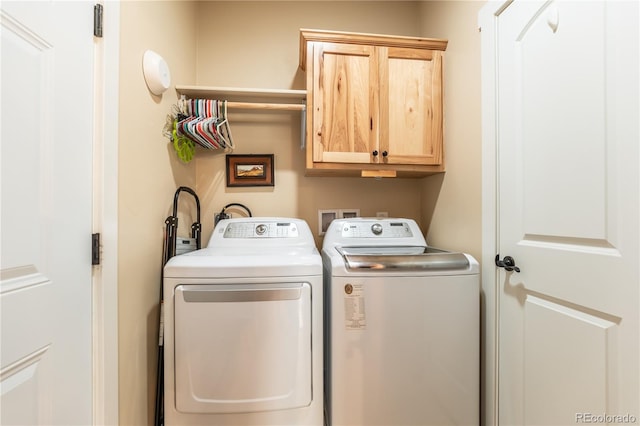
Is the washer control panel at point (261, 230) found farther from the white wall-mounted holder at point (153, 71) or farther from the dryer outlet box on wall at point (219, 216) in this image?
the white wall-mounted holder at point (153, 71)

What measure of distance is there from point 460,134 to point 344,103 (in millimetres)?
681

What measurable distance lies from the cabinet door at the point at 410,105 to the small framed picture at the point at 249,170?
→ 83 centimetres

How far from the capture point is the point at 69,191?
0.82m

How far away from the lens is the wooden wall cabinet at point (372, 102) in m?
1.52

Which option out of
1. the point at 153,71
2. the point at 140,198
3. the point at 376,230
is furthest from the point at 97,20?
the point at 376,230

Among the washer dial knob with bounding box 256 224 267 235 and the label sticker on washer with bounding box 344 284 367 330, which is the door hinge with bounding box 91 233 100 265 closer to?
the washer dial knob with bounding box 256 224 267 235

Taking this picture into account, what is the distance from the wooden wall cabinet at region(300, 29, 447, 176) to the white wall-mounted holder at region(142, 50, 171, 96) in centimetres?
75

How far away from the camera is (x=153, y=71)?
1211 mm

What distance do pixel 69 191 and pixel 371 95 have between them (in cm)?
145

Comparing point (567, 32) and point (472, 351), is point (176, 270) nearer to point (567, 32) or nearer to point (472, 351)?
point (472, 351)

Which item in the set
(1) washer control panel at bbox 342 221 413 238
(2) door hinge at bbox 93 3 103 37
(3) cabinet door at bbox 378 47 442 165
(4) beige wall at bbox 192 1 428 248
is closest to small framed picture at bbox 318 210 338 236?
(4) beige wall at bbox 192 1 428 248

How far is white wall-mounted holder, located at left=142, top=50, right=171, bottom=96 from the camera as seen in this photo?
3.93 ft
